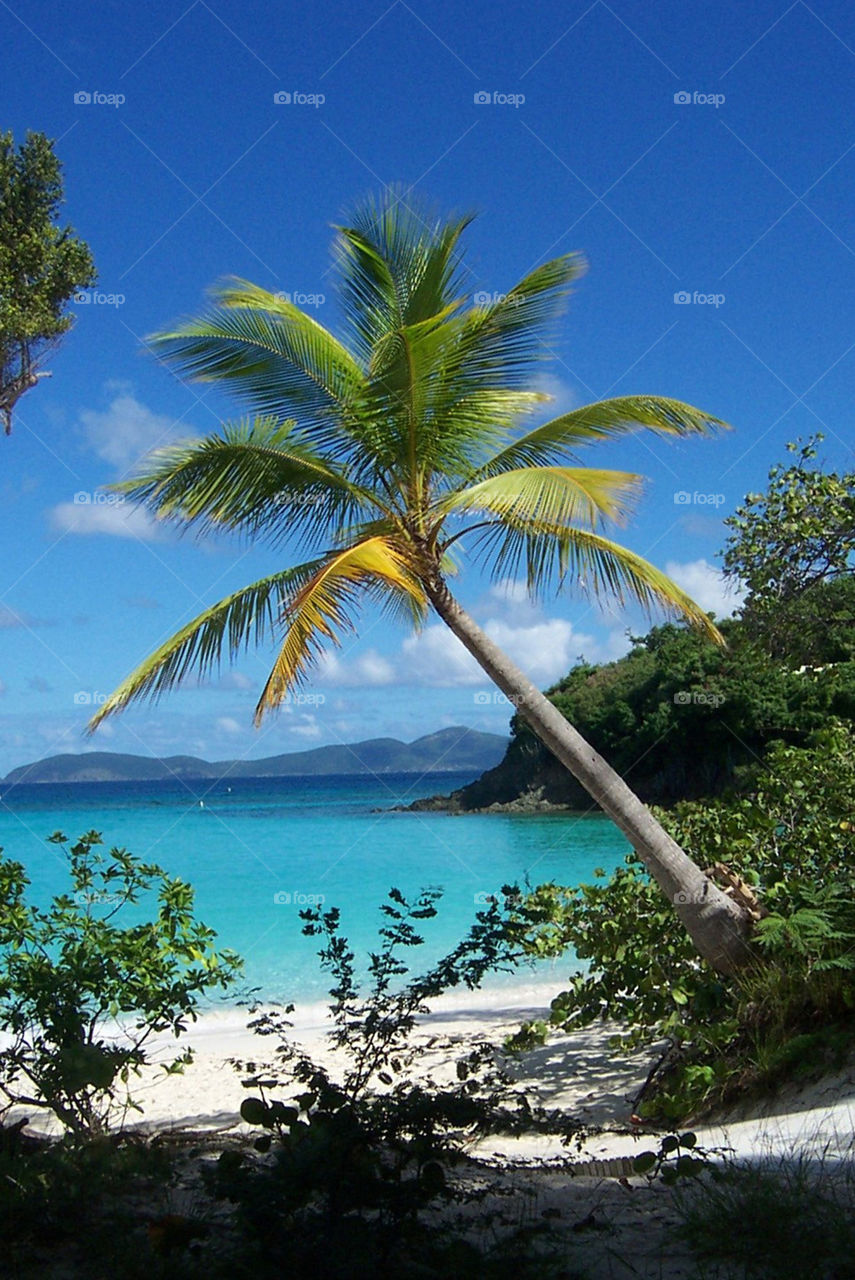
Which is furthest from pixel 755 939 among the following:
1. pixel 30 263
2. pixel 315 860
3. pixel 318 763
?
pixel 318 763

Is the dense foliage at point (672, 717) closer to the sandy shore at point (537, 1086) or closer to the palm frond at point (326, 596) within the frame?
the sandy shore at point (537, 1086)

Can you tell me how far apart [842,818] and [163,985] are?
14.1 ft

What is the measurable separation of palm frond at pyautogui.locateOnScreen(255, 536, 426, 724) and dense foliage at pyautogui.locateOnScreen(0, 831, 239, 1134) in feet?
4.68

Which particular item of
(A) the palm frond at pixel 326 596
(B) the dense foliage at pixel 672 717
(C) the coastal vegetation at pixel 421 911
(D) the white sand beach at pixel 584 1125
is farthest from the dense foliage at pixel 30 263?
(B) the dense foliage at pixel 672 717

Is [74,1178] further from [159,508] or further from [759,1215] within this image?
[159,508]

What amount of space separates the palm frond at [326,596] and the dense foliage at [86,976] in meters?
1.43

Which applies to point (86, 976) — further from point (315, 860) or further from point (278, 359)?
point (315, 860)

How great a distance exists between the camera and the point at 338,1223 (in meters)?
2.91

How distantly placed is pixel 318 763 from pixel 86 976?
449 feet

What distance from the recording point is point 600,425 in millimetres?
7715

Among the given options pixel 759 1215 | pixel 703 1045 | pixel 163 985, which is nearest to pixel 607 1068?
pixel 703 1045

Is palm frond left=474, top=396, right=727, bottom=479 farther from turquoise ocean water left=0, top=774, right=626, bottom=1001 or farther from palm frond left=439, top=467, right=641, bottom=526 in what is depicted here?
turquoise ocean water left=0, top=774, right=626, bottom=1001

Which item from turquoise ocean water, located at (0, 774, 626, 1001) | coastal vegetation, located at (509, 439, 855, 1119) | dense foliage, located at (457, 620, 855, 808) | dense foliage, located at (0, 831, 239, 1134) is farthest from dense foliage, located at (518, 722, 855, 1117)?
dense foliage, located at (457, 620, 855, 808)

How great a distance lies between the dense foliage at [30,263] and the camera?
25.0 feet
